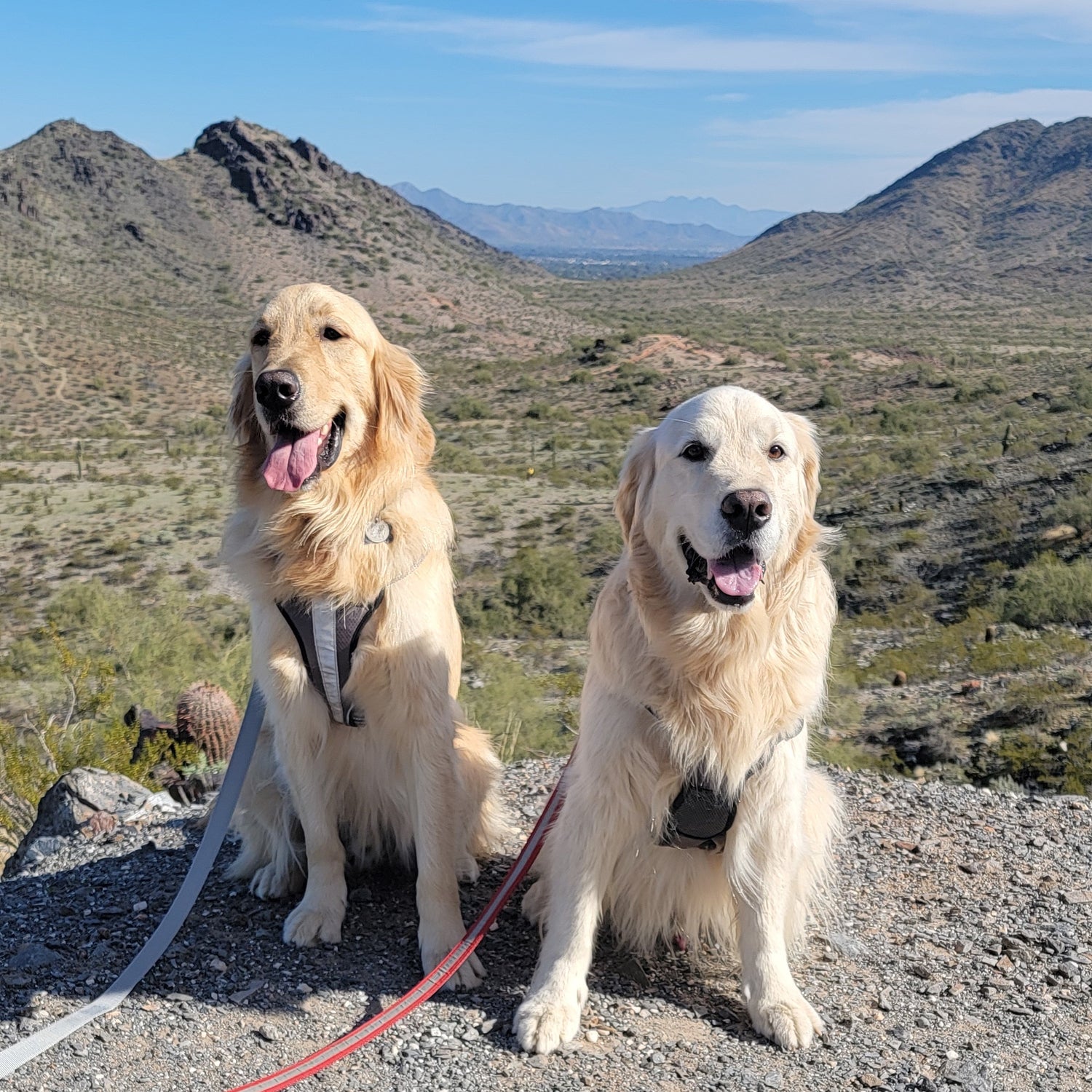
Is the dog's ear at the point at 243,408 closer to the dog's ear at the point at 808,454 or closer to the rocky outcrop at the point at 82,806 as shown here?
the dog's ear at the point at 808,454

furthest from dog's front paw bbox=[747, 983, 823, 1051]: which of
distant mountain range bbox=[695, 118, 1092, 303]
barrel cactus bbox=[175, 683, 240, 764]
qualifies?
distant mountain range bbox=[695, 118, 1092, 303]

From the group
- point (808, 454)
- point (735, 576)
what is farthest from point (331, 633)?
point (808, 454)

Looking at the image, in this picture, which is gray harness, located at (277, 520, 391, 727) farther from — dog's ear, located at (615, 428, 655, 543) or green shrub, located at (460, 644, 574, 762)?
green shrub, located at (460, 644, 574, 762)

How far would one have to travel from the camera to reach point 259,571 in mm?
3578

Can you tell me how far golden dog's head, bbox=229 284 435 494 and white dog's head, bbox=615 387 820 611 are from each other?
79 centimetres

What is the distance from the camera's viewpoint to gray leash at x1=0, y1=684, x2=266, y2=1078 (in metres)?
3.01

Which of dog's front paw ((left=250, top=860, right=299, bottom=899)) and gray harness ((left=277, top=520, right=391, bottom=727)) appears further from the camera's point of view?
dog's front paw ((left=250, top=860, right=299, bottom=899))

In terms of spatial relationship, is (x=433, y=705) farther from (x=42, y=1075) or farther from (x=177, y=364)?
(x=177, y=364)

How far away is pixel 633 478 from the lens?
3305mm

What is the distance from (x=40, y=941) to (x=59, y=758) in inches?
135

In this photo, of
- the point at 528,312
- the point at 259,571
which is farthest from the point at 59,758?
the point at 528,312

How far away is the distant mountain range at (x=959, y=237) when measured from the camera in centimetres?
9594

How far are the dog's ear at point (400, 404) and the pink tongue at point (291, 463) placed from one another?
238 millimetres

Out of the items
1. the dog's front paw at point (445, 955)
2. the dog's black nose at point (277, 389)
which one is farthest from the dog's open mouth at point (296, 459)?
the dog's front paw at point (445, 955)
